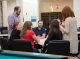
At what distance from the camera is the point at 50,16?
14086 mm

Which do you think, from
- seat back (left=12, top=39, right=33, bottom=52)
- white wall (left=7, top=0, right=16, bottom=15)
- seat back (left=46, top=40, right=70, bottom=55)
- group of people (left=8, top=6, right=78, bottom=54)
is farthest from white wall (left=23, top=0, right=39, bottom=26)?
seat back (left=46, top=40, right=70, bottom=55)

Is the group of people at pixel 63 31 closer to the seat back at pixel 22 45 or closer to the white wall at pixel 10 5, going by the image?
the seat back at pixel 22 45

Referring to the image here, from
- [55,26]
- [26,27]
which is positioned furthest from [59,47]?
[26,27]

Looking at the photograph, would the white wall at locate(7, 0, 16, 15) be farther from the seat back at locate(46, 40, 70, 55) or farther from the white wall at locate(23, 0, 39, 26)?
the seat back at locate(46, 40, 70, 55)

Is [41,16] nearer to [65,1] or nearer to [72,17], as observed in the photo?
[65,1]

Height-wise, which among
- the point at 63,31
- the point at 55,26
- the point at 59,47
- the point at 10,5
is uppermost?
the point at 10,5

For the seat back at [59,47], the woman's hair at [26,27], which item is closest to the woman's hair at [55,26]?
the woman's hair at [26,27]

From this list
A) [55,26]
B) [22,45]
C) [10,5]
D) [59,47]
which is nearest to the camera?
[59,47]

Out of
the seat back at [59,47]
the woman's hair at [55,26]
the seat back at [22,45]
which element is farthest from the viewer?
the woman's hair at [55,26]

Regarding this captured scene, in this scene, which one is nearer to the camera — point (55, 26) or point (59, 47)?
point (59, 47)

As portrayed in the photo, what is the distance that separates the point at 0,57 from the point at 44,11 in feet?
38.0

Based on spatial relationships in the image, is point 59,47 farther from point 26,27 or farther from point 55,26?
point 26,27

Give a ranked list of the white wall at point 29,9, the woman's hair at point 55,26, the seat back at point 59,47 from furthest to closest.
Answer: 1. the white wall at point 29,9
2. the woman's hair at point 55,26
3. the seat back at point 59,47

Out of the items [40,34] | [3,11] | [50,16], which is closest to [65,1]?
[50,16]
